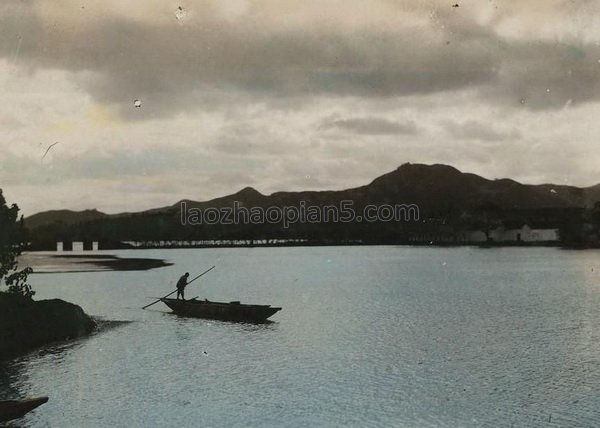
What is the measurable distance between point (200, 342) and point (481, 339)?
22320 millimetres

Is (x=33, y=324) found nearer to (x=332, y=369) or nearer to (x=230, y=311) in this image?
(x=230, y=311)

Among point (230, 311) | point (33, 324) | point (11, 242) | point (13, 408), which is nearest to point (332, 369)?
point (230, 311)

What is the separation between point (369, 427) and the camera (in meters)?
25.6

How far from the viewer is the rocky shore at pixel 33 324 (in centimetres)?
3969

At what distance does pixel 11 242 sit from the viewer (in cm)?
4334

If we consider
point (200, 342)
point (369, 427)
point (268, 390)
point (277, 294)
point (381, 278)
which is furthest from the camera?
point (381, 278)

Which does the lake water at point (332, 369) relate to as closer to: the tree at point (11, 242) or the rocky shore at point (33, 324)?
the rocky shore at point (33, 324)

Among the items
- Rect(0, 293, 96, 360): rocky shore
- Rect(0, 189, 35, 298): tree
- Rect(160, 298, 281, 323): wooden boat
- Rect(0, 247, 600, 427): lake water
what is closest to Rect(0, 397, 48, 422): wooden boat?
Rect(0, 247, 600, 427): lake water

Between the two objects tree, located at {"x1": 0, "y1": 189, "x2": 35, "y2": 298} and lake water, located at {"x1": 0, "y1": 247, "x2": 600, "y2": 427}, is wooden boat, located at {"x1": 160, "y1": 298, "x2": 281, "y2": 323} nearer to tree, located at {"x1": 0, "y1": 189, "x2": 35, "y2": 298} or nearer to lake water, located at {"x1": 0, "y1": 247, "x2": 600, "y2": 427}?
lake water, located at {"x1": 0, "y1": 247, "x2": 600, "y2": 427}

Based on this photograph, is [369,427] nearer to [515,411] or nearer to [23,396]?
[515,411]

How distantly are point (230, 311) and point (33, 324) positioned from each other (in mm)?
16971

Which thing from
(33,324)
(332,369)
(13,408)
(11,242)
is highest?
(11,242)

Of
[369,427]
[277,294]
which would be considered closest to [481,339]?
[369,427]

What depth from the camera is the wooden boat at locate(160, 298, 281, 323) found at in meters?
52.8
